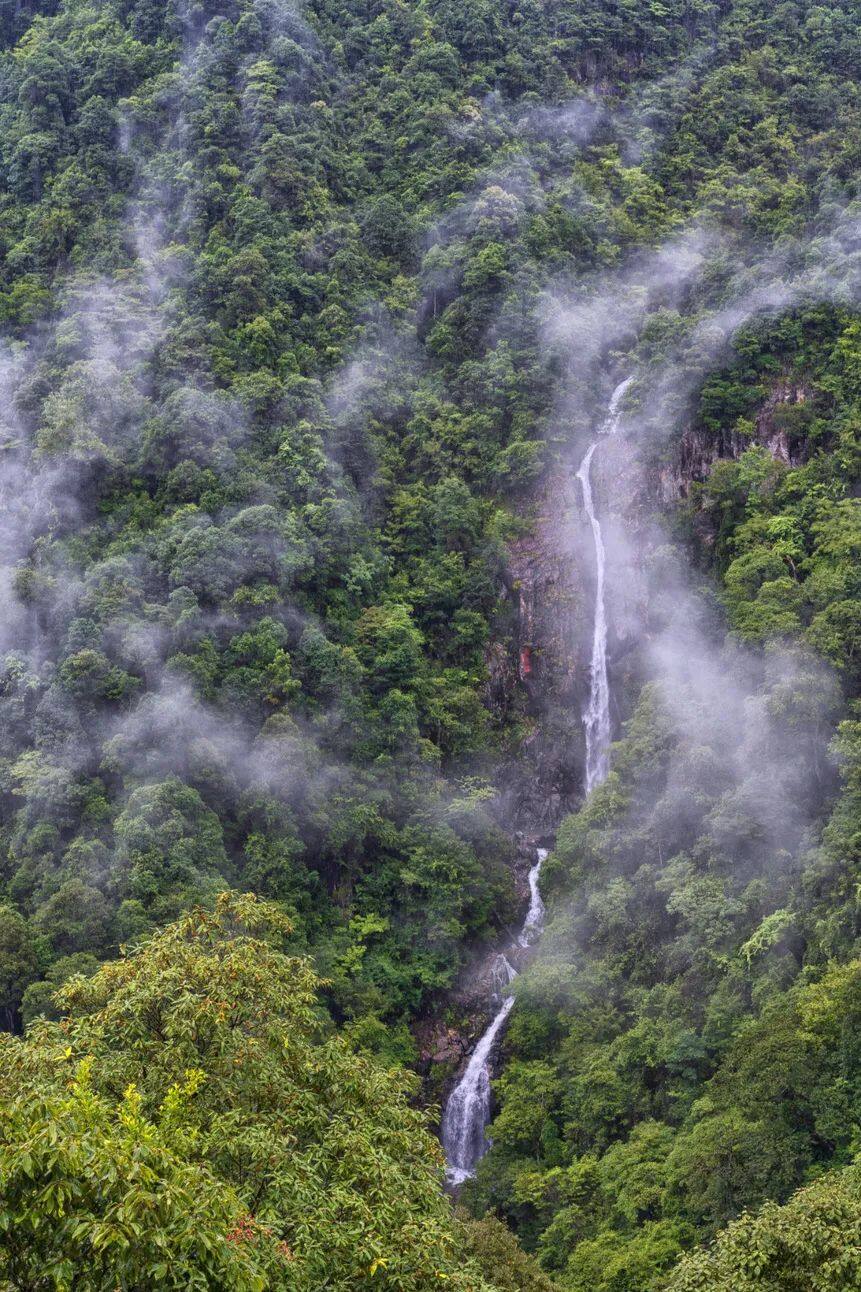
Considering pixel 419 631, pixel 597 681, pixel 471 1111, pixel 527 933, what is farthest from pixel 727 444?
pixel 471 1111

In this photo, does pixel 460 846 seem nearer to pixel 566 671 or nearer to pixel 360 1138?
pixel 566 671

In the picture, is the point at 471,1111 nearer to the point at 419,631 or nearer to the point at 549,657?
the point at 549,657

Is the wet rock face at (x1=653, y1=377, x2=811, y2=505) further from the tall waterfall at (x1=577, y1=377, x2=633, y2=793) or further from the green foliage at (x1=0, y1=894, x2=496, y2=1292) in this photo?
the green foliage at (x1=0, y1=894, x2=496, y2=1292)

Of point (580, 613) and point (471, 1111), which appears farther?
point (580, 613)

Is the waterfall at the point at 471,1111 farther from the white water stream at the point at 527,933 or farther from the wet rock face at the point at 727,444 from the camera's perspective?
the wet rock face at the point at 727,444

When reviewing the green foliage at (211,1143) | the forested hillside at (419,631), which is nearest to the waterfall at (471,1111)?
the forested hillside at (419,631)
